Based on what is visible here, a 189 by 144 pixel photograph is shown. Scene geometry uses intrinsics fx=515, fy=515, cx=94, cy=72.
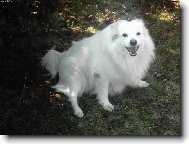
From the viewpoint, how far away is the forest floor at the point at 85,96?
2.49 m

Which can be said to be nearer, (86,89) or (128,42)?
(128,42)

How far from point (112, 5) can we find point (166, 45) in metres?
0.32

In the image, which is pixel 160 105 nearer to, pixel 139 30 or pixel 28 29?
pixel 139 30

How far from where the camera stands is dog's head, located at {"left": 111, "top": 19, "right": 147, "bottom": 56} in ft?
7.91

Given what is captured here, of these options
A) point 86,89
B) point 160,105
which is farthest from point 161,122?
point 86,89

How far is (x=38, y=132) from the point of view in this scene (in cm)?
251

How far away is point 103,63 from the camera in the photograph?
2.54m

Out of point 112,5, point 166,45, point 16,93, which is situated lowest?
point 16,93

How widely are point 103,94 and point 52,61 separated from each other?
0.30 metres

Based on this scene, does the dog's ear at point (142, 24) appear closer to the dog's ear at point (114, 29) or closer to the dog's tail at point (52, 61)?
the dog's ear at point (114, 29)

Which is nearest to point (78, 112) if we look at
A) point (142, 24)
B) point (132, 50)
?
point (132, 50)

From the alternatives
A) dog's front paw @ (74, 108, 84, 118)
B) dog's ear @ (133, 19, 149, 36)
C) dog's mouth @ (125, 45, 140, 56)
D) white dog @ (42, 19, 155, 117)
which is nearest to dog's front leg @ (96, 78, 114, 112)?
white dog @ (42, 19, 155, 117)

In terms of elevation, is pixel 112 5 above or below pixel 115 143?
above

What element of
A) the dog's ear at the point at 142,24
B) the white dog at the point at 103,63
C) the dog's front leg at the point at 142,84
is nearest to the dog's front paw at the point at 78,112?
the white dog at the point at 103,63
